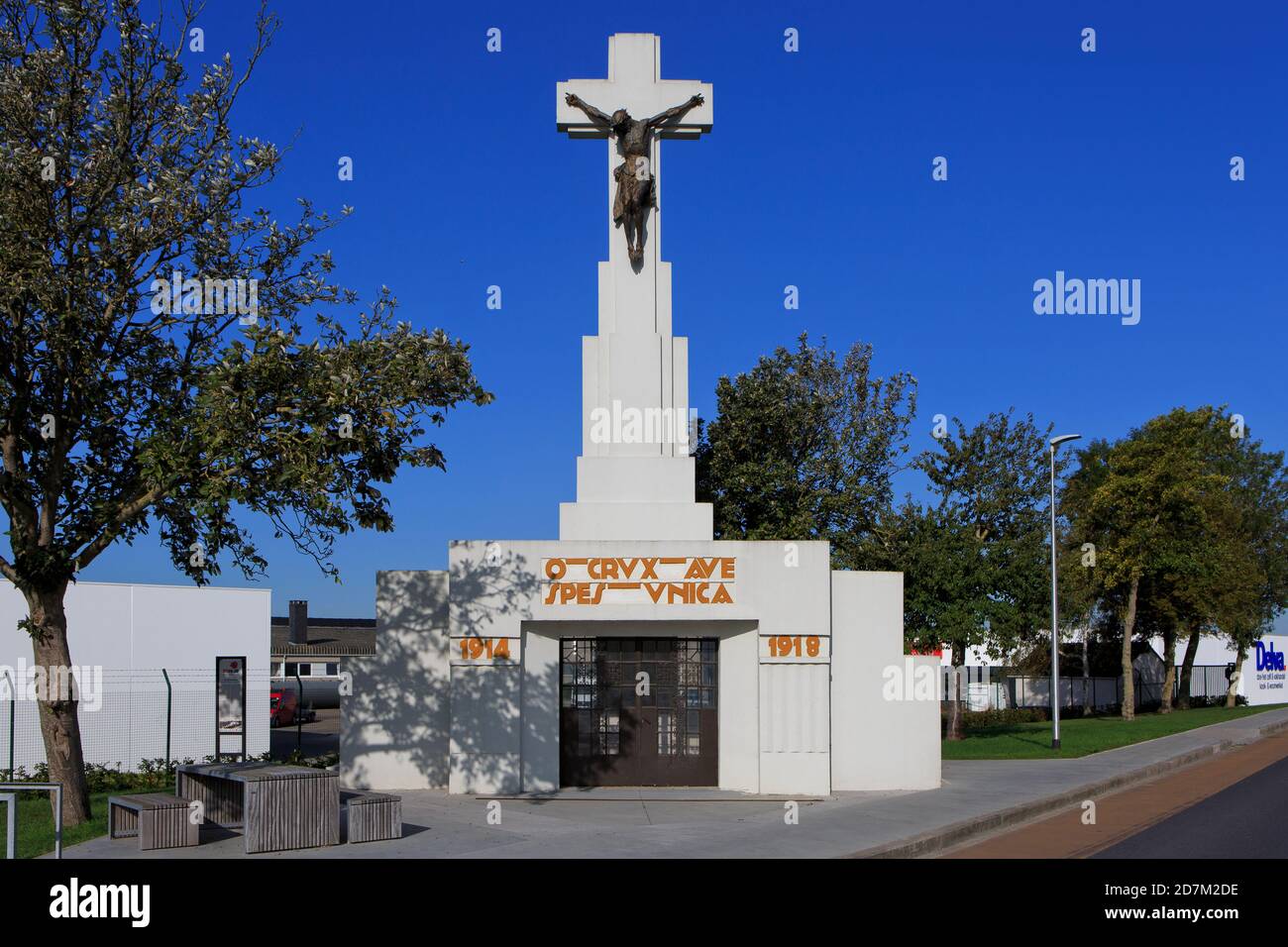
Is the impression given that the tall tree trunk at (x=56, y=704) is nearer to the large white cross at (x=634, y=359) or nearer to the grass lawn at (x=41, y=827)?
the grass lawn at (x=41, y=827)

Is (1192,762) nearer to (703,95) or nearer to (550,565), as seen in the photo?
(550,565)

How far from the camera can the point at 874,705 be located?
18719 millimetres

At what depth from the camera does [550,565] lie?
17906 millimetres

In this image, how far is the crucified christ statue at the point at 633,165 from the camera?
18812 mm

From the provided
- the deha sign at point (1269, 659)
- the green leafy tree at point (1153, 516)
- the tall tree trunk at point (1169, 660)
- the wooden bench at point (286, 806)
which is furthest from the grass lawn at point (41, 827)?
the deha sign at point (1269, 659)

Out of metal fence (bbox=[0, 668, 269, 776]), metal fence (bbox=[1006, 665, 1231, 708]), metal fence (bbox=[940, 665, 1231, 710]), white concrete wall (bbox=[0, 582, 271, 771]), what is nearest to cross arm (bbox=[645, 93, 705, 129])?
metal fence (bbox=[0, 668, 269, 776])

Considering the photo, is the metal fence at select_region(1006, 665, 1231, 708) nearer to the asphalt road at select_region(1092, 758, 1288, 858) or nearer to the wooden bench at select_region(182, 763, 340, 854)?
the asphalt road at select_region(1092, 758, 1288, 858)

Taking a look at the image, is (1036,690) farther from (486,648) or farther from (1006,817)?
(486,648)

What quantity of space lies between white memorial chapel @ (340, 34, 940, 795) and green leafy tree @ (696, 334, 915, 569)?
38.6ft

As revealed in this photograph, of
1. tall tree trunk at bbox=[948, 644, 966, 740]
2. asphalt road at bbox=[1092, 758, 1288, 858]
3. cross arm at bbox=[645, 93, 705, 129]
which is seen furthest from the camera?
tall tree trunk at bbox=[948, 644, 966, 740]

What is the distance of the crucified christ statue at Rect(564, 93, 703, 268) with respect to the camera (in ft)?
61.7

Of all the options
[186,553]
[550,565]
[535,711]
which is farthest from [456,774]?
[186,553]

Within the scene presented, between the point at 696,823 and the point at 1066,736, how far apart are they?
21.6 m

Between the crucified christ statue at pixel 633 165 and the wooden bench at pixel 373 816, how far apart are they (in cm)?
945
